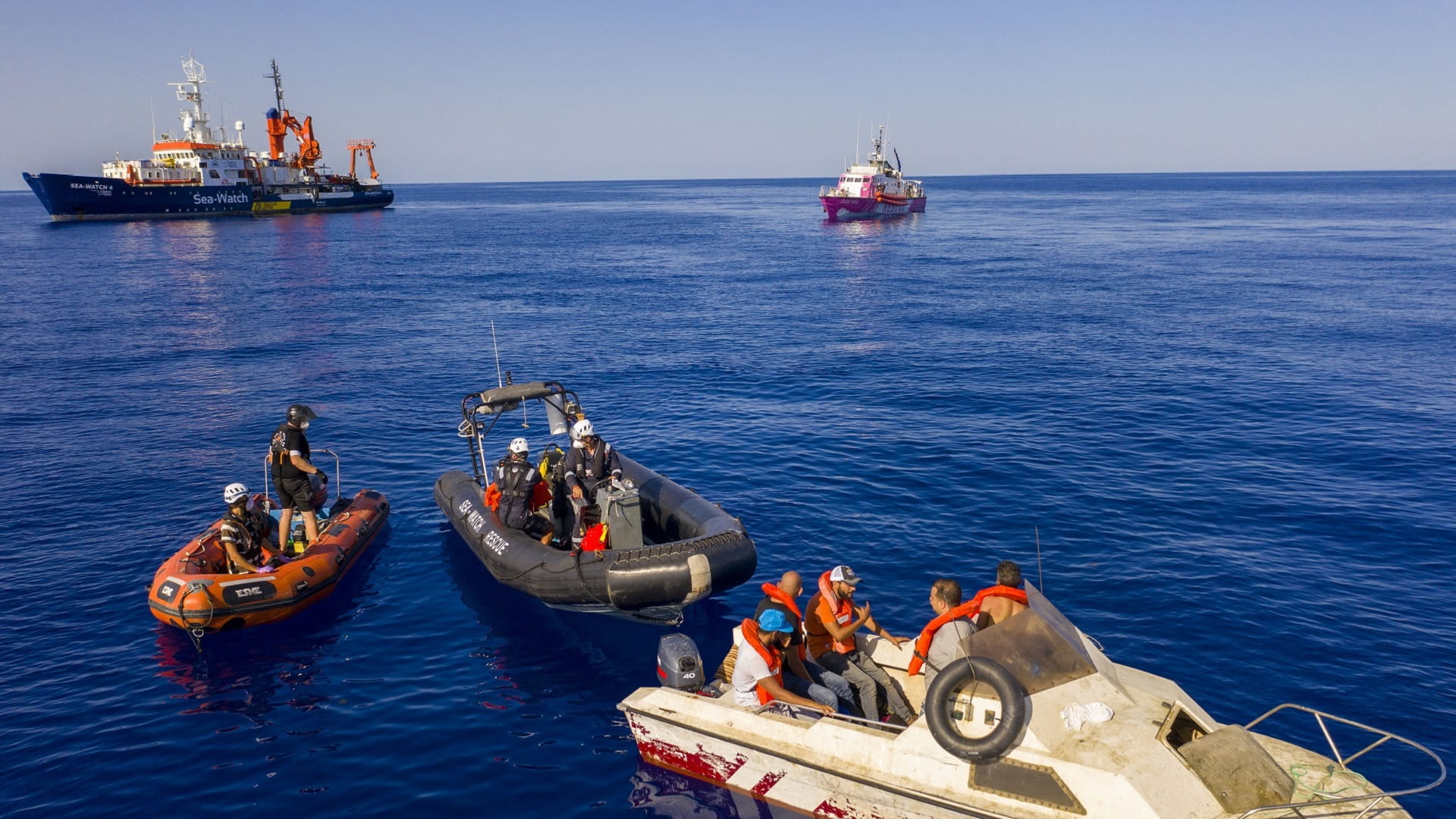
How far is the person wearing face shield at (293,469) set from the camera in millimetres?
12766

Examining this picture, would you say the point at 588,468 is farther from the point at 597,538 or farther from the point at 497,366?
the point at 497,366

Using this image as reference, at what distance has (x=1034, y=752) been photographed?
21.5ft

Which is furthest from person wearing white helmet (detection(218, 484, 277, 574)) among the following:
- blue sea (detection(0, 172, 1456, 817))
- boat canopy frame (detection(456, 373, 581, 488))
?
boat canopy frame (detection(456, 373, 581, 488))

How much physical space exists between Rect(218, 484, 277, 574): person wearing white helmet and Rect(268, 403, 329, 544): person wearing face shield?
559 mm

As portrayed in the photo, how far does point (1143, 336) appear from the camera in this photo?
3102cm

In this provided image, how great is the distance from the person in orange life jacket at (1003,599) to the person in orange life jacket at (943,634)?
162 millimetres

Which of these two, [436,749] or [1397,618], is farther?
[1397,618]

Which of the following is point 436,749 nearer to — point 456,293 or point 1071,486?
point 1071,486

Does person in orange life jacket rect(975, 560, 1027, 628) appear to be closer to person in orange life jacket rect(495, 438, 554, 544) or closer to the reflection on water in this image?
person in orange life jacket rect(495, 438, 554, 544)

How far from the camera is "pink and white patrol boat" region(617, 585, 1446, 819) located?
6.12 meters

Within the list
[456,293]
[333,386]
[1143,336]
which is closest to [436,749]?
[333,386]

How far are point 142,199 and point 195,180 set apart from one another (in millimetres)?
5711

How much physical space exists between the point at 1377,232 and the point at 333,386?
8183 centimetres

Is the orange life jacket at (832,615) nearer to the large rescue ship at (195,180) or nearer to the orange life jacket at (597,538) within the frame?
the orange life jacket at (597,538)
